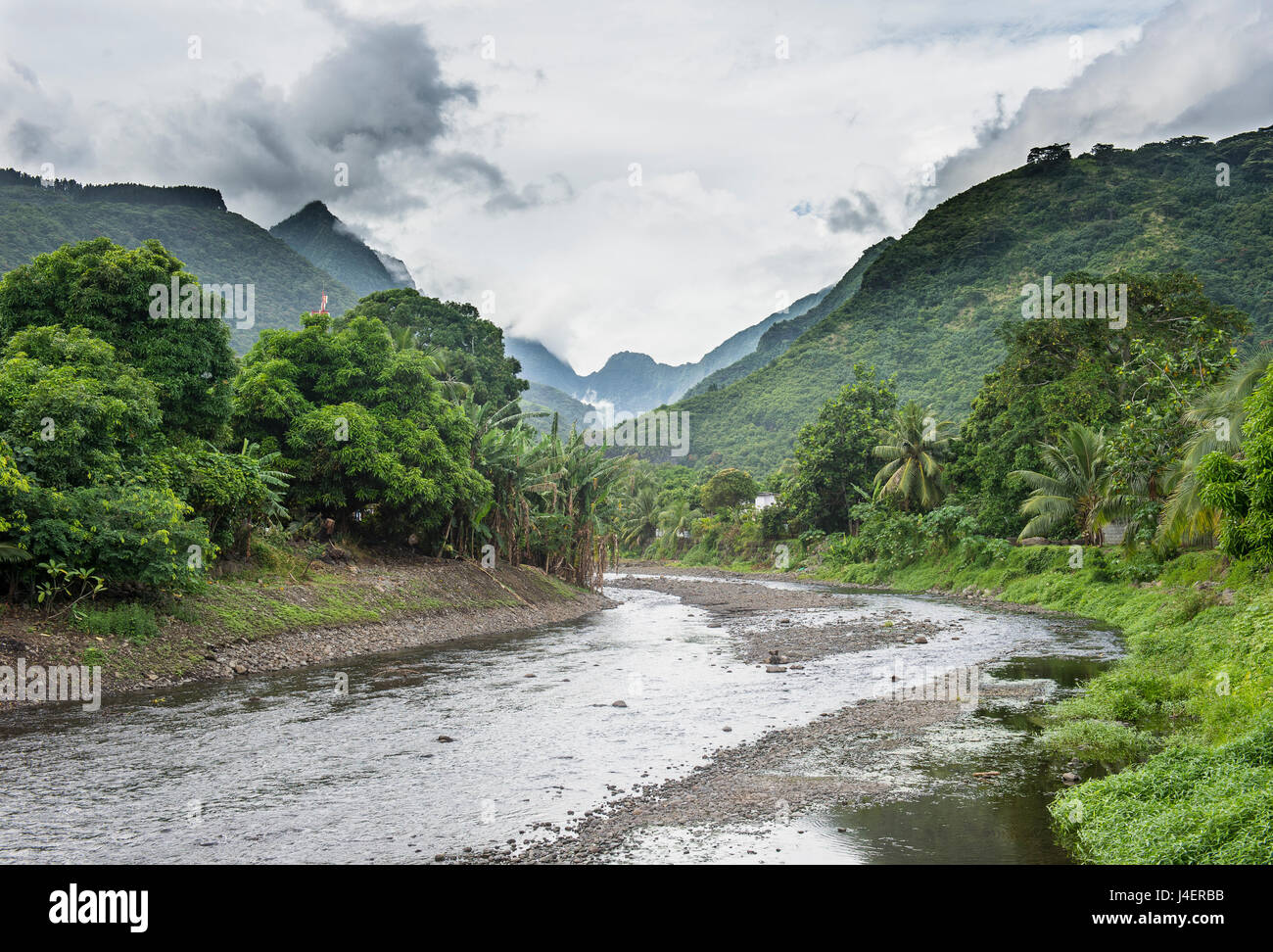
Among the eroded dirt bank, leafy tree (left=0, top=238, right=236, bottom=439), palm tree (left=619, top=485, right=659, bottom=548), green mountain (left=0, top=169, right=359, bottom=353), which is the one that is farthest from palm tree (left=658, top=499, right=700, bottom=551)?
leafy tree (left=0, top=238, right=236, bottom=439)

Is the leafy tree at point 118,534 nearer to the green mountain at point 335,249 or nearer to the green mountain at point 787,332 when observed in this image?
the green mountain at point 787,332

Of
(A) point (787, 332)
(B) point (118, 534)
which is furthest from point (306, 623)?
(A) point (787, 332)

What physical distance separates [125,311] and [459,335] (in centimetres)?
3633

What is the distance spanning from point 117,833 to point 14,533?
8.50 meters

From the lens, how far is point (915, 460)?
169ft

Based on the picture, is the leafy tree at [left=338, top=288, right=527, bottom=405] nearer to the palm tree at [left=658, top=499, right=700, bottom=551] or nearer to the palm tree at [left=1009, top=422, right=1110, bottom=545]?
the palm tree at [left=658, top=499, right=700, bottom=551]

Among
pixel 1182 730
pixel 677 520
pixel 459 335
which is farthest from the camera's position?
pixel 677 520

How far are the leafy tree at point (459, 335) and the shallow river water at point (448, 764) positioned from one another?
34.4 m

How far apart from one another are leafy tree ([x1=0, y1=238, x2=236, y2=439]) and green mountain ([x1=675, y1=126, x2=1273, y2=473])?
56395 mm

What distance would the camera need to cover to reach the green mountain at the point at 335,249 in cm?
16750

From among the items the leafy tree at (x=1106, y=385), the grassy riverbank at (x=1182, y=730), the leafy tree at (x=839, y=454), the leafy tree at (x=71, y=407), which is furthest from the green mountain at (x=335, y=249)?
the grassy riverbank at (x=1182, y=730)

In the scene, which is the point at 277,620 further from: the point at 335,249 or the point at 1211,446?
the point at 335,249

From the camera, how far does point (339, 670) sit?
18203 millimetres
